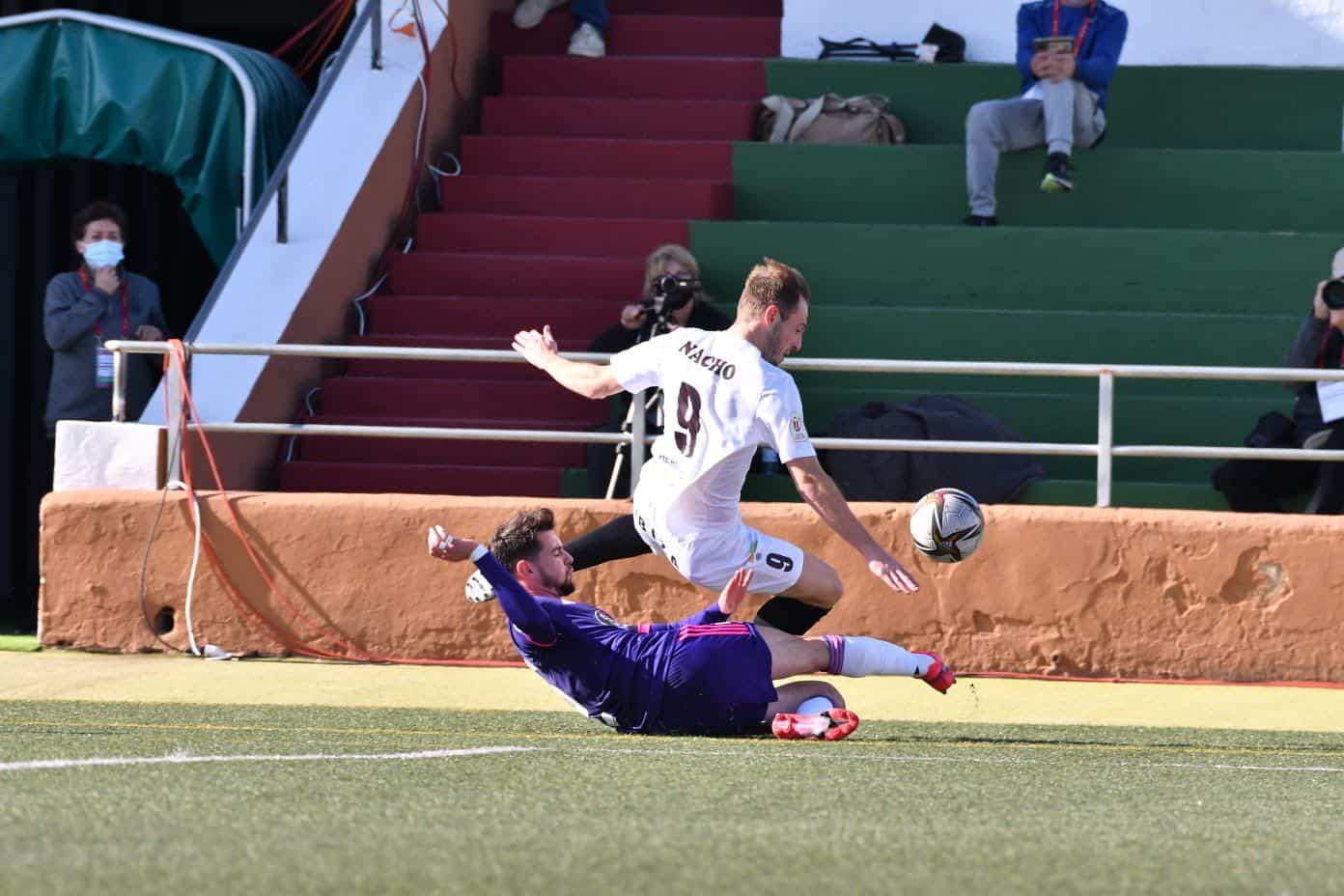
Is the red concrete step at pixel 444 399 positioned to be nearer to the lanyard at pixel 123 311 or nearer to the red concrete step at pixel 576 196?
the lanyard at pixel 123 311

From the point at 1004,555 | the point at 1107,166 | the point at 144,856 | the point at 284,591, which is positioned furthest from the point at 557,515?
the point at 144,856

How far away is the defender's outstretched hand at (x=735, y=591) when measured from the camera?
6.85 metres

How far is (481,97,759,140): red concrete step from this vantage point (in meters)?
14.1

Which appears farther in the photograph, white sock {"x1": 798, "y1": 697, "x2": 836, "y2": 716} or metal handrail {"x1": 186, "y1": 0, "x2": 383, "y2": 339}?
metal handrail {"x1": 186, "y1": 0, "x2": 383, "y2": 339}

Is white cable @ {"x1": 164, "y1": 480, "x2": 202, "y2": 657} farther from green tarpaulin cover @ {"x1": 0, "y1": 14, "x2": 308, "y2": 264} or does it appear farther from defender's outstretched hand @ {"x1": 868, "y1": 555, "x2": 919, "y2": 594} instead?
defender's outstretched hand @ {"x1": 868, "y1": 555, "x2": 919, "y2": 594}

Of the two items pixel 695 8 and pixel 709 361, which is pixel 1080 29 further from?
pixel 709 361

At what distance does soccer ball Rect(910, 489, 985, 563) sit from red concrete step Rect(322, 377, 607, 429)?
13.9ft

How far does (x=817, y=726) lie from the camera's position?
735cm

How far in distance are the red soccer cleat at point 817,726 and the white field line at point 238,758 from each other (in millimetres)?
1034

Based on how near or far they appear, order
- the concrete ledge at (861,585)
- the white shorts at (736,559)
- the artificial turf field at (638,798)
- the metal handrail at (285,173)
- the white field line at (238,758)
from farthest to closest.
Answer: the metal handrail at (285,173), the concrete ledge at (861,585), the white shorts at (736,559), the white field line at (238,758), the artificial turf field at (638,798)

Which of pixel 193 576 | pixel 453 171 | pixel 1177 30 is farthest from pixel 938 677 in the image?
pixel 1177 30

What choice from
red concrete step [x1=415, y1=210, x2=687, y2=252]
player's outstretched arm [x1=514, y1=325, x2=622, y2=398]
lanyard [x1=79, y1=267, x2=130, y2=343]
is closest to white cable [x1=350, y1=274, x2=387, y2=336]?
red concrete step [x1=415, y1=210, x2=687, y2=252]

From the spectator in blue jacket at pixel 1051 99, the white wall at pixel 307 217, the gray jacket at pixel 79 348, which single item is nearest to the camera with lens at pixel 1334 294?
the spectator in blue jacket at pixel 1051 99

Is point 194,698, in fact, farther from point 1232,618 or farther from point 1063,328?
point 1063,328
